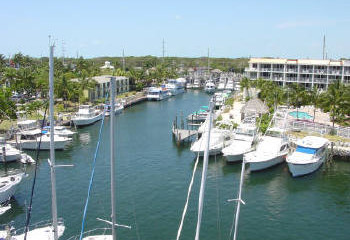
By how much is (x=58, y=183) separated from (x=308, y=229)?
81.7ft

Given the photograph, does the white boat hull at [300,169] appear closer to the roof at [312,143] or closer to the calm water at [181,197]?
the calm water at [181,197]

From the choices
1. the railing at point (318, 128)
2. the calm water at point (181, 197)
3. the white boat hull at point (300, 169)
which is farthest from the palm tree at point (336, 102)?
the white boat hull at point (300, 169)

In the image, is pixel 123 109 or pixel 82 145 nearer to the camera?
pixel 82 145

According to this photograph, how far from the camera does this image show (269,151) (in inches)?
1780

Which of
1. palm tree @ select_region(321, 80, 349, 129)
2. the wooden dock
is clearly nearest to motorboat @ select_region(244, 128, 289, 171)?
the wooden dock

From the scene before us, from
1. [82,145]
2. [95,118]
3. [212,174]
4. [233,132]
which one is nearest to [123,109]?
[95,118]

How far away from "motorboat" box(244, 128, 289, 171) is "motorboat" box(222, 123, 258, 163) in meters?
1.39

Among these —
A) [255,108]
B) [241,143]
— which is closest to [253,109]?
[255,108]

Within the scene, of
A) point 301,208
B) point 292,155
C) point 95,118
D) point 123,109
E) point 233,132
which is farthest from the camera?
point 123,109

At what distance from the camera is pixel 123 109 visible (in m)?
91.8

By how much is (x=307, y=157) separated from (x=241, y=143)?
861 centimetres

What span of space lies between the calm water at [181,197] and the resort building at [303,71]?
2226 inches

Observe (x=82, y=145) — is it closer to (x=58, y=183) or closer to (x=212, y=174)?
(x=58, y=183)

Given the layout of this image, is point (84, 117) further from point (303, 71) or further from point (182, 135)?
point (303, 71)
